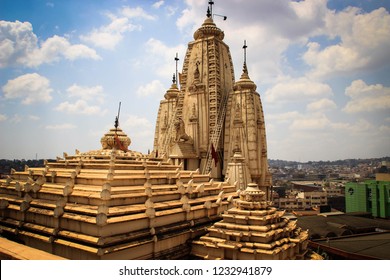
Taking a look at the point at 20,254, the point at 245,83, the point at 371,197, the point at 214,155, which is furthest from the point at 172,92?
the point at 371,197

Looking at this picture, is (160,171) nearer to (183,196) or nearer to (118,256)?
(183,196)

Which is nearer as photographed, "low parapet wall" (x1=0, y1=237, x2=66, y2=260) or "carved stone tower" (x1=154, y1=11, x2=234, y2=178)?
"low parapet wall" (x1=0, y1=237, x2=66, y2=260)

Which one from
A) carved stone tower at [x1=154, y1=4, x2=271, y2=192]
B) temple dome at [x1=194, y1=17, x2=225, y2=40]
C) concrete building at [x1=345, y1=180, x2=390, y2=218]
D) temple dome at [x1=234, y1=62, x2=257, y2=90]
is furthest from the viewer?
concrete building at [x1=345, y1=180, x2=390, y2=218]

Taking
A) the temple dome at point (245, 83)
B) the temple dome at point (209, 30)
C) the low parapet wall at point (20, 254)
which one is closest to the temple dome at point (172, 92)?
the temple dome at point (209, 30)

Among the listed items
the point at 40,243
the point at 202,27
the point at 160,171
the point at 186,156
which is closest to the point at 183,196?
the point at 160,171

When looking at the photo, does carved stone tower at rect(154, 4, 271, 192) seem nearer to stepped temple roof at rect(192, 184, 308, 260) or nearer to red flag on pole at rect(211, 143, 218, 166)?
red flag on pole at rect(211, 143, 218, 166)

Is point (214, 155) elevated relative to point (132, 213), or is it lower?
elevated

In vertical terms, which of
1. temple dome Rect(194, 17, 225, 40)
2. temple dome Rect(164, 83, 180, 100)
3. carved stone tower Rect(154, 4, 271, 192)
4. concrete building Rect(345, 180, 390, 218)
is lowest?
concrete building Rect(345, 180, 390, 218)

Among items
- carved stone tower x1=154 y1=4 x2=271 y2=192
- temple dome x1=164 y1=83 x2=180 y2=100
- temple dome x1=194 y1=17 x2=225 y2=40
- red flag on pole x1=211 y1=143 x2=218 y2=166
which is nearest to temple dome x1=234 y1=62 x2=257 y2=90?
carved stone tower x1=154 y1=4 x2=271 y2=192

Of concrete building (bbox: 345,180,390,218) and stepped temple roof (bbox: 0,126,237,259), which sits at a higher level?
stepped temple roof (bbox: 0,126,237,259)

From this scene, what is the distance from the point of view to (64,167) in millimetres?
15172

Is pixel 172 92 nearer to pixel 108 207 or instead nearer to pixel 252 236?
pixel 108 207

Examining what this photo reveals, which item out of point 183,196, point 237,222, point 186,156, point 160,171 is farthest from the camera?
point 186,156
